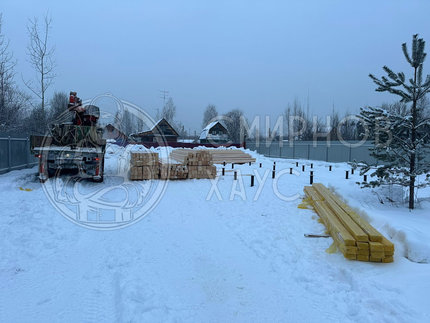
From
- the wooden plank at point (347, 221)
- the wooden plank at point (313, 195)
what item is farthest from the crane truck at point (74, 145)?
the wooden plank at point (347, 221)

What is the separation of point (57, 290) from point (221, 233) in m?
3.19

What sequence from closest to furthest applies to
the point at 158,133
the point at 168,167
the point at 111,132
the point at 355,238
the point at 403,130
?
the point at 355,238 < the point at 403,130 < the point at 168,167 < the point at 111,132 < the point at 158,133

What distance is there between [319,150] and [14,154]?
2392 centimetres

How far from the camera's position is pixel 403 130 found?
6.95 metres

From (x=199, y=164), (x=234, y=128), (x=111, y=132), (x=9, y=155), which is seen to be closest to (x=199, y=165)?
(x=199, y=164)

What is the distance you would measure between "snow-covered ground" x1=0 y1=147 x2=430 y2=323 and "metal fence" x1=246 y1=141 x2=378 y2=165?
15.0 metres

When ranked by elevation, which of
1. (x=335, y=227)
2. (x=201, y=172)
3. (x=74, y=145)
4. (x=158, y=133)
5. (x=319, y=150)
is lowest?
(x=335, y=227)

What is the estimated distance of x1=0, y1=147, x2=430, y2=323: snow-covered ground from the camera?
313 centimetres

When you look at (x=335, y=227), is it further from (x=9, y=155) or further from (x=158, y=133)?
(x=158, y=133)

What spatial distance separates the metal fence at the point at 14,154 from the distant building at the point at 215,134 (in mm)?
35701

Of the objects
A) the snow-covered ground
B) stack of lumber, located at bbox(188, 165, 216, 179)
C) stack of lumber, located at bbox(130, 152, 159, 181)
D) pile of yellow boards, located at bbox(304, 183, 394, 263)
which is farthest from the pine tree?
stack of lumber, located at bbox(130, 152, 159, 181)

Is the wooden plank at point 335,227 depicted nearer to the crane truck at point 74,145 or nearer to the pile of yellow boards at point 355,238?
the pile of yellow boards at point 355,238

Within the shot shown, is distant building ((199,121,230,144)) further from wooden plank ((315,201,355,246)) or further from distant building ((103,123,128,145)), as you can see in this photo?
wooden plank ((315,201,355,246))

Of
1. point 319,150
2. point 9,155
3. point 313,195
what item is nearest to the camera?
point 313,195
